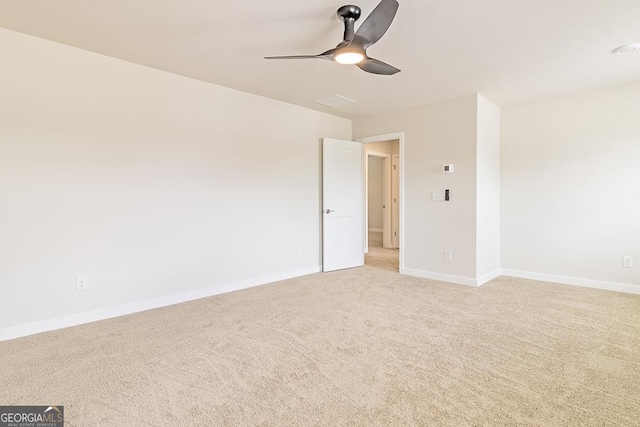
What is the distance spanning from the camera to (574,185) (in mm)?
4082

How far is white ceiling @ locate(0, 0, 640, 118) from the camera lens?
7.35 feet

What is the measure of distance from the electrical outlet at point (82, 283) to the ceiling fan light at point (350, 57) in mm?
2969

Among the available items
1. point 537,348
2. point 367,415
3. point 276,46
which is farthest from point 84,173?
point 537,348

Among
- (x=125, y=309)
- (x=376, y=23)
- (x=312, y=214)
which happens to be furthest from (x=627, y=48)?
(x=125, y=309)

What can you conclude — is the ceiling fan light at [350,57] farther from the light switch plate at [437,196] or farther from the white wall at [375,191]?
the white wall at [375,191]

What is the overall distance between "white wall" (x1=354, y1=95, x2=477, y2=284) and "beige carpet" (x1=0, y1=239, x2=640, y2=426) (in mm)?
955

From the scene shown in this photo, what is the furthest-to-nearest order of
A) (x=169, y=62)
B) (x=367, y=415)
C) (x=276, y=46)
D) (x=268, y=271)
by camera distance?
(x=268, y=271), (x=169, y=62), (x=276, y=46), (x=367, y=415)

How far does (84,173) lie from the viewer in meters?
2.92

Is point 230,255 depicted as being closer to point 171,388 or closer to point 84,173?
point 84,173

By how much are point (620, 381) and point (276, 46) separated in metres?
3.53

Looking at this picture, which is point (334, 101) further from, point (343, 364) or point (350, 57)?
point (343, 364)

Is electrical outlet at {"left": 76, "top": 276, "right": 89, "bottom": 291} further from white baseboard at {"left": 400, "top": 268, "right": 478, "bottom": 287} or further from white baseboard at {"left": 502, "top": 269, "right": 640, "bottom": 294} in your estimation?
white baseboard at {"left": 502, "top": 269, "right": 640, "bottom": 294}

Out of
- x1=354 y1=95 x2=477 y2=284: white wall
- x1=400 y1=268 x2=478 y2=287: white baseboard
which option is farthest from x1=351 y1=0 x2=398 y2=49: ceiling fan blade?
x1=400 y1=268 x2=478 y2=287: white baseboard

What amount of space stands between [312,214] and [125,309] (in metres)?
2.70
